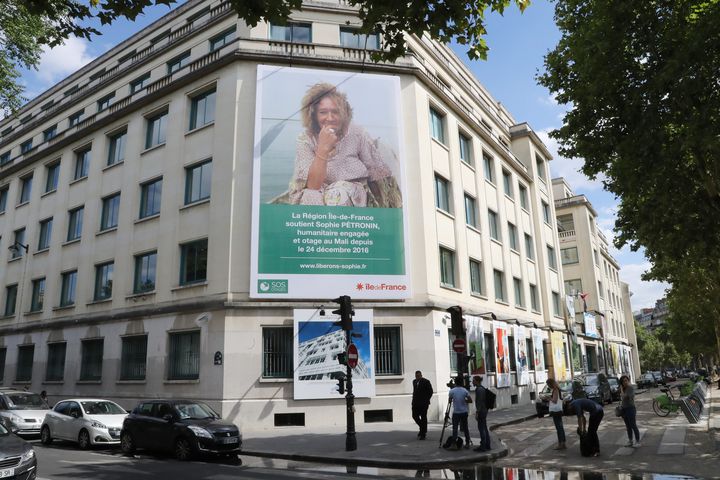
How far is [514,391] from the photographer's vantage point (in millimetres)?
26219

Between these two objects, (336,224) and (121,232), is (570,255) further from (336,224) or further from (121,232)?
(121,232)

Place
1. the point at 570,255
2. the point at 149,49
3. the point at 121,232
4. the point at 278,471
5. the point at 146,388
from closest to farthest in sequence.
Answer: the point at 278,471
the point at 146,388
the point at 121,232
the point at 149,49
the point at 570,255

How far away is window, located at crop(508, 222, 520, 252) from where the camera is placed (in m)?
30.7

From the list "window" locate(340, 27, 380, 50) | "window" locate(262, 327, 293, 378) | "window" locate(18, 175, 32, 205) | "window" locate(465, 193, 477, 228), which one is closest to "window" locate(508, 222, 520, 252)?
"window" locate(465, 193, 477, 228)

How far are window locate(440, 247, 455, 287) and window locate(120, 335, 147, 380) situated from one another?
12454mm

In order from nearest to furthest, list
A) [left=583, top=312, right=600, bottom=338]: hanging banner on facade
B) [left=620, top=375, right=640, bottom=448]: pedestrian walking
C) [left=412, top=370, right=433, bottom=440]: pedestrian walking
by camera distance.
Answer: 1. [left=620, top=375, right=640, bottom=448]: pedestrian walking
2. [left=412, top=370, right=433, bottom=440]: pedestrian walking
3. [left=583, top=312, right=600, bottom=338]: hanging banner on facade

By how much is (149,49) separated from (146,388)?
17880 millimetres

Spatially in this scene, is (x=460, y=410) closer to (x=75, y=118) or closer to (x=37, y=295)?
(x=37, y=295)

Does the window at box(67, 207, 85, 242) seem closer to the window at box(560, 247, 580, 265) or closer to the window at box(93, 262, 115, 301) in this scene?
the window at box(93, 262, 115, 301)

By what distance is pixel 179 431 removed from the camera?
12.4 m

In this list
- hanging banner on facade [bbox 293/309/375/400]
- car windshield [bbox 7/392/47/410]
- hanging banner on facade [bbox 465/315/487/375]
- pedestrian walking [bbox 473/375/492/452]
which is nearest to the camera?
pedestrian walking [bbox 473/375/492/452]

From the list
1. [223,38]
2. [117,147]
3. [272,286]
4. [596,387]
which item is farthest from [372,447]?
[117,147]

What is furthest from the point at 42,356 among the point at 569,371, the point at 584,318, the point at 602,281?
the point at 602,281

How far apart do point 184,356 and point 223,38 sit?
14.3 metres
